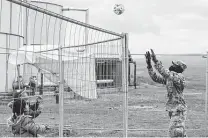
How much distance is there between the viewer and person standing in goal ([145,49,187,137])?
23.9 ft

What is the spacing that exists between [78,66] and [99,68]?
17.1 inches

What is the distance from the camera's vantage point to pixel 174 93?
7.45 m

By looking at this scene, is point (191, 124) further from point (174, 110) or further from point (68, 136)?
point (174, 110)

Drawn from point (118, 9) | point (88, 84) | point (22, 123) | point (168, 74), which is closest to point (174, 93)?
point (168, 74)

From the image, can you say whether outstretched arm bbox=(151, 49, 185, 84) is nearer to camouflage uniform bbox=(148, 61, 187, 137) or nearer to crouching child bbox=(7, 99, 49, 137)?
camouflage uniform bbox=(148, 61, 187, 137)

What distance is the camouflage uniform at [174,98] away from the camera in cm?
732

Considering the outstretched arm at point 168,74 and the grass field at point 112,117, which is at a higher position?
the outstretched arm at point 168,74

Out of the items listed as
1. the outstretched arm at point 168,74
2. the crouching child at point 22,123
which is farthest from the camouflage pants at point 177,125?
the crouching child at point 22,123

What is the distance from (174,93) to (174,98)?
0.29ft

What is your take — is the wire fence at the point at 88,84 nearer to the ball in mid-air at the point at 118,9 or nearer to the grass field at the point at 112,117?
the grass field at the point at 112,117

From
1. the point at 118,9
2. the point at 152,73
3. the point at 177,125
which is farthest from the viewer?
the point at 118,9

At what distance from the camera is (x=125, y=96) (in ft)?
24.1

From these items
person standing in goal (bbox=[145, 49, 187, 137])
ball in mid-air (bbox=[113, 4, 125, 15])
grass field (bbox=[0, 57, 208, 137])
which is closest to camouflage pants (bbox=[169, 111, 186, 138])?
person standing in goal (bbox=[145, 49, 187, 137])

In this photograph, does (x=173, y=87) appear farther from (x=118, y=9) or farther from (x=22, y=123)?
A: (x=118, y=9)
